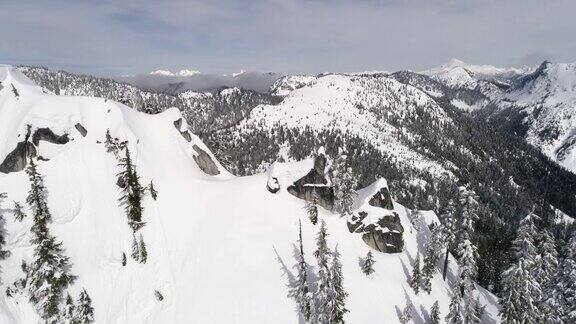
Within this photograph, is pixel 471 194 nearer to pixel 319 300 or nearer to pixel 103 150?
pixel 319 300

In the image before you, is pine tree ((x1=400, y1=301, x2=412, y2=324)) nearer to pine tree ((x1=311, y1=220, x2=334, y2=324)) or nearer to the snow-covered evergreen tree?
pine tree ((x1=311, y1=220, x2=334, y2=324))

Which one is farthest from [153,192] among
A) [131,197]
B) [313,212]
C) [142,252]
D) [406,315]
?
[406,315]

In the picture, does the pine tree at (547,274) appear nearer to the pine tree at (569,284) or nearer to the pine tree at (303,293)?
the pine tree at (569,284)

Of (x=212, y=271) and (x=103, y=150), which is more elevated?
(x=103, y=150)

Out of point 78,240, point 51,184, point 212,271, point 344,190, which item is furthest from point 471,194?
point 51,184

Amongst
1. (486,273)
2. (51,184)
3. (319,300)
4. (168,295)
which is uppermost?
(51,184)

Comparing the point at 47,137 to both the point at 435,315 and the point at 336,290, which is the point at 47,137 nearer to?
the point at 336,290

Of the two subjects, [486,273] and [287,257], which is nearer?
[287,257]
